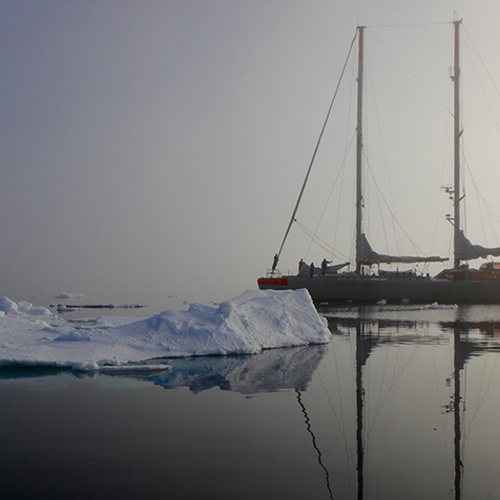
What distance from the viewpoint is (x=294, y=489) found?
16.3 feet

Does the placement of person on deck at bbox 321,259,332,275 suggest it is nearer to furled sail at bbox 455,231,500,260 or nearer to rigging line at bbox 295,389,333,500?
furled sail at bbox 455,231,500,260

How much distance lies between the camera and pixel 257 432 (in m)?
6.88

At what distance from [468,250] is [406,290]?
6744mm

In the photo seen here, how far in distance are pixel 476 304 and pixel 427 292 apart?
401 cm

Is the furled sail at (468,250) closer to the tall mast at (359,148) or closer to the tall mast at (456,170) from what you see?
the tall mast at (456,170)

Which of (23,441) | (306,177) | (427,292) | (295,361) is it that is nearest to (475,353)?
(295,361)

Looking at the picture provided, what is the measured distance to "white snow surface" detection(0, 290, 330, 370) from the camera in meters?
12.5

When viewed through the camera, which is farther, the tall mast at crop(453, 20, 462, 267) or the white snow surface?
the tall mast at crop(453, 20, 462, 267)

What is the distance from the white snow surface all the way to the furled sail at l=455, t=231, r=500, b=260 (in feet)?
103

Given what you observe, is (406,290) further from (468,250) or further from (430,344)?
(430,344)

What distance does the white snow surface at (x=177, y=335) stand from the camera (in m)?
12.5

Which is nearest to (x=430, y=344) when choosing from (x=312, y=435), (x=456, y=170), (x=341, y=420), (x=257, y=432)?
(x=341, y=420)

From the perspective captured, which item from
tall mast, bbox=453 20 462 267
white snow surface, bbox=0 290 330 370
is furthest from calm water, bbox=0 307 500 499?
tall mast, bbox=453 20 462 267

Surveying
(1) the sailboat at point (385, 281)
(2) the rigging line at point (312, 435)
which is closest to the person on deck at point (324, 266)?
(1) the sailboat at point (385, 281)
